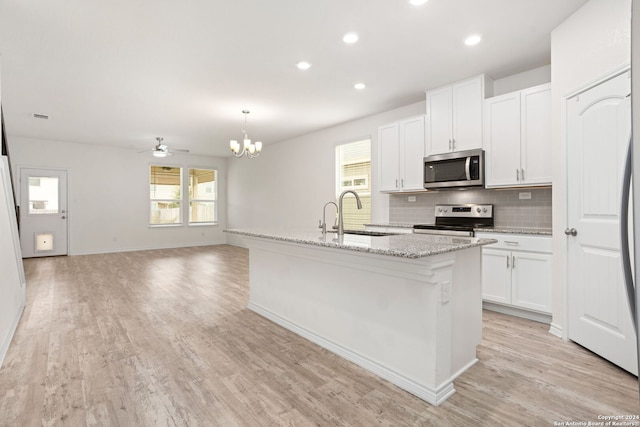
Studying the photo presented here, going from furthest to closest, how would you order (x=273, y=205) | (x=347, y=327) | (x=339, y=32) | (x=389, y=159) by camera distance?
(x=273, y=205) < (x=389, y=159) < (x=339, y=32) < (x=347, y=327)

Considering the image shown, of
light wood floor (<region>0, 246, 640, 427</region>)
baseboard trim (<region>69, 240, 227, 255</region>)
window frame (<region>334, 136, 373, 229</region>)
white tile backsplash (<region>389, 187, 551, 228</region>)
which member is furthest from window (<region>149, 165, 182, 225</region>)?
white tile backsplash (<region>389, 187, 551, 228</region>)

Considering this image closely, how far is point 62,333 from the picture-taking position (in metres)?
2.92

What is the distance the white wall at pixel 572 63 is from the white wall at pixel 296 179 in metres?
2.00

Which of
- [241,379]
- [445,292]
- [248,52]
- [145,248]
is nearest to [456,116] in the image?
[248,52]

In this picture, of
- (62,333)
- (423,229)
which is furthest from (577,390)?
(62,333)

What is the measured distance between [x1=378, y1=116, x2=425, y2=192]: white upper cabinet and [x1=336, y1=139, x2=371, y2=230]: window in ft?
2.66

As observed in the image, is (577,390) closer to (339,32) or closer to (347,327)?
(347,327)

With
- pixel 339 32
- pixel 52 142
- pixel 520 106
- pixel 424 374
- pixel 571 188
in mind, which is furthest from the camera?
pixel 52 142

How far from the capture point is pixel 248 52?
3246mm

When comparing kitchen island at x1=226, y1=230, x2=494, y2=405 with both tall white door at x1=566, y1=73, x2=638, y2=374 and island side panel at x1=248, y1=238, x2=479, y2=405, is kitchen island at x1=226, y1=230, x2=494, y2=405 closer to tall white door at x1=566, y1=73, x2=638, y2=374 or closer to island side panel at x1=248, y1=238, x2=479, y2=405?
island side panel at x1=248, y1=238, x2=479, y2=405

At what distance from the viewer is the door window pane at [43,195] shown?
725 cm

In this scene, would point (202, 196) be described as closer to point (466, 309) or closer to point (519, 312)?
point (519, 312)

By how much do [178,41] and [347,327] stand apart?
2920 mm

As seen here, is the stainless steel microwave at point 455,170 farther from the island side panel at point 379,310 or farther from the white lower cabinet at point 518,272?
the island side panel at point 379,310
